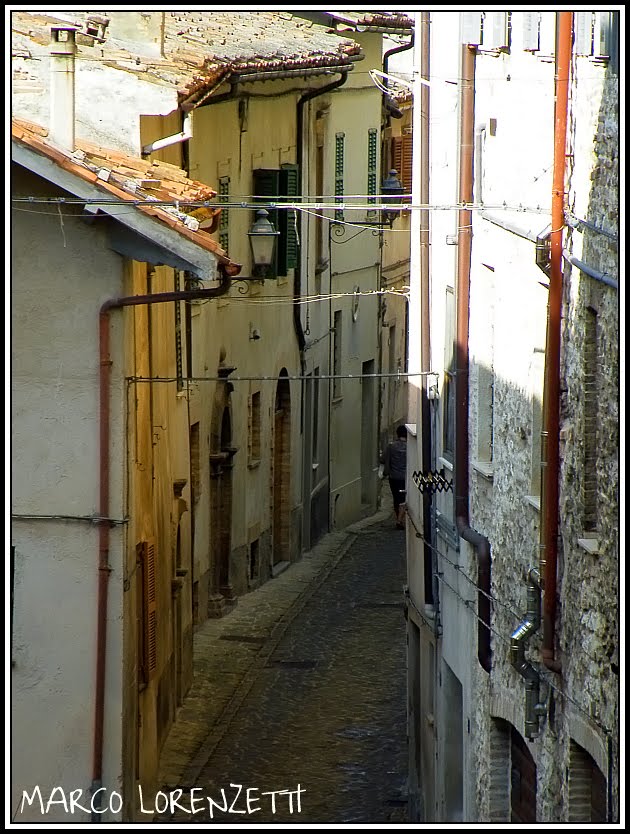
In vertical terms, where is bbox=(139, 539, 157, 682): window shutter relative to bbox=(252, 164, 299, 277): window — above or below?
below

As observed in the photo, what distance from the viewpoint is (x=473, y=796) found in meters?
13.8

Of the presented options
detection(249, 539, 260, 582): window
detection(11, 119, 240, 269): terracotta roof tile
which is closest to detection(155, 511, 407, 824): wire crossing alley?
detection(249, 539, 260, 582): window

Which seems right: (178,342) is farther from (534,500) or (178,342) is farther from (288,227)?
(534,500)

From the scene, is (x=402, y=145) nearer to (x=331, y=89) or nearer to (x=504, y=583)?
(x=331, y=89)

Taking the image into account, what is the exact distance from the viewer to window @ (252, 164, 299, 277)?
2445 centimetres

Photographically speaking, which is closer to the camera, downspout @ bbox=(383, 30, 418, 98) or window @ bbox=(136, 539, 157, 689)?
window @ bbox=(136, 539, 157, 689)

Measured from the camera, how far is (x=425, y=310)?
55.2 ft

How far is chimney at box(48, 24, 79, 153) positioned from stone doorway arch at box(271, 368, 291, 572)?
13525mm

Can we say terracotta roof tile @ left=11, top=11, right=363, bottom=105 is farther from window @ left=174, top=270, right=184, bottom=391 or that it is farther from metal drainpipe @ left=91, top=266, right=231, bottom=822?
metal drainpipe @ left=91, top=266, right=231, bottom=822

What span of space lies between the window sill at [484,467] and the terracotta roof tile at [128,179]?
8.31ft

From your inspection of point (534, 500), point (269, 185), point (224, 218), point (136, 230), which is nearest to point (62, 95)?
point (136, 230)

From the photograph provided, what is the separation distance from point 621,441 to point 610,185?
1.51 m

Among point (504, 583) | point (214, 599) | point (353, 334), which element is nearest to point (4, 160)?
point (504, 583)

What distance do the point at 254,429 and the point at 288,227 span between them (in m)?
2.99
